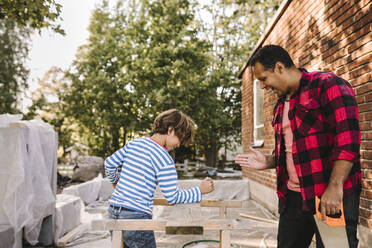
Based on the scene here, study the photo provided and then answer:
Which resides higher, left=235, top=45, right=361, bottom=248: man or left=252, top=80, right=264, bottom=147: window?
left=252, top=80, right=264, bottom=147: window

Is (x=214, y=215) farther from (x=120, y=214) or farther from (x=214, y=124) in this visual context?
(x=214, y=124)

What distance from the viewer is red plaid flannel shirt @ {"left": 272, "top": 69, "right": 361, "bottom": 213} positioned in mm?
1583

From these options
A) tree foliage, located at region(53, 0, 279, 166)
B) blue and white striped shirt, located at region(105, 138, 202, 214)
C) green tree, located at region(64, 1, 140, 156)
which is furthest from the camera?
green tree, located at region(64, 1, 140, 156)

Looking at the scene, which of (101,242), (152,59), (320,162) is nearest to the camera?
(320,162)

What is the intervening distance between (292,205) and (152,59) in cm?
1690

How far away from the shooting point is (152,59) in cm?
1811

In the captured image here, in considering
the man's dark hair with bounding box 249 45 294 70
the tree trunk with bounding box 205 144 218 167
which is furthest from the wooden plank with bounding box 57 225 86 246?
the tree trunk with bounding box 205 144 218 167

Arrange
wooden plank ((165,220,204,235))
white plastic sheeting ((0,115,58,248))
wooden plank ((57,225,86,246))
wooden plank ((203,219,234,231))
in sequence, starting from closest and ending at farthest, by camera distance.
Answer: wooden plank ((165,220,204,235)) → wooden plank ((203,219,234,231)) → white plastic sheeting ((0,115,58,248)) → wooden plank ((57,225,86,246))

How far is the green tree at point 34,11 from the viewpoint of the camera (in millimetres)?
3785

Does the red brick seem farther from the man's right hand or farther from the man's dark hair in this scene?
the man's dark hair

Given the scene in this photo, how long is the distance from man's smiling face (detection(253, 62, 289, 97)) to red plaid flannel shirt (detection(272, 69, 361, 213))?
0.10 metres

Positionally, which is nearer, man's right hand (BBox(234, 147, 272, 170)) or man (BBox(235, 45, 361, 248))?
man (BBox(235, 45, 361, 248))

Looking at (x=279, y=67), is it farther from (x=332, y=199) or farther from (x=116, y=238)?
(x=116, y=238)

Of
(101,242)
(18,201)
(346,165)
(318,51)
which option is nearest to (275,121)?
(346,165)
